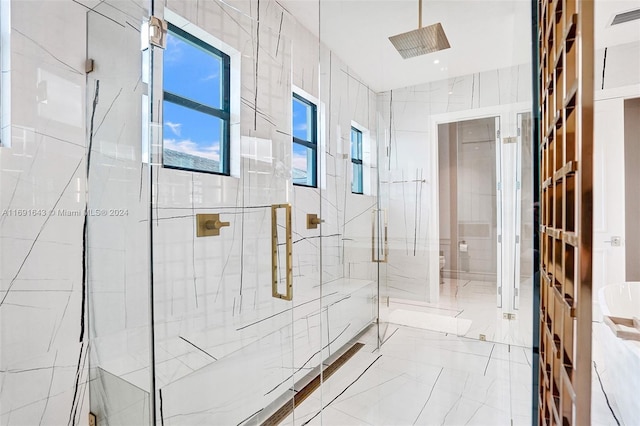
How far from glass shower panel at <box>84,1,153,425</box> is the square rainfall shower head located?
131 cm

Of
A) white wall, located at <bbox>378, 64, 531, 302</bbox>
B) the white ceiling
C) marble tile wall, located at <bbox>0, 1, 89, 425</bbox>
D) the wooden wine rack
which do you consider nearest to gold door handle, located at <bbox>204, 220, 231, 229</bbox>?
marble tile wall, located at <bbox>0, 1, 89, 425</bbox>

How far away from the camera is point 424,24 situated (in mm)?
1882

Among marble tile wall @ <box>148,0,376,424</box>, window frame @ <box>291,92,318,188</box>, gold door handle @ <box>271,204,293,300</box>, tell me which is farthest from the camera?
window frame @ <box>291,92,318,188</box>

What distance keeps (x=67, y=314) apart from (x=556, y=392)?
64.4 inches

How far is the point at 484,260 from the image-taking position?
196 cm

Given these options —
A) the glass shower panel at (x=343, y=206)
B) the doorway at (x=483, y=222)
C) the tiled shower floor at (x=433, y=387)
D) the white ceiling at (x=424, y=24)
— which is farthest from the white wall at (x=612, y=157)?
the glass shower panel at (x=343, y=206)

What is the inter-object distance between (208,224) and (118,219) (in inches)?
14.6

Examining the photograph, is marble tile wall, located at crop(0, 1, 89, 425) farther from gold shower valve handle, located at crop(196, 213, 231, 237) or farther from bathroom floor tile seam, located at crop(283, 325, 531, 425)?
bathroom floor tile seam, located at crop(283, 325, 531, 425)

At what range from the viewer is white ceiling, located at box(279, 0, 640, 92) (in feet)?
5.99

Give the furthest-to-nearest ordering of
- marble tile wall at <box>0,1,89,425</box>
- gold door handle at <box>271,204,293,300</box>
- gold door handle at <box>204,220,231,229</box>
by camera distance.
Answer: gold door handle at <box>271,204,293,300</box>
gold door handle at <box>204,220,231,229</box>
marble tile wall at <box>0,1,89,425</box>

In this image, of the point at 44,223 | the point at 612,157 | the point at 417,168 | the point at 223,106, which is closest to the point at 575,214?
the point at 417,168

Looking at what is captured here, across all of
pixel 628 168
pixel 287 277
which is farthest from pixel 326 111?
pixel 628 168

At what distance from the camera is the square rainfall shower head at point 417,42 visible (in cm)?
180

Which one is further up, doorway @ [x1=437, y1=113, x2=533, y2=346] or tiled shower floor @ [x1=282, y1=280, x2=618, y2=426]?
doorway @ [x1=437, y1=113, x2=533, y2=346]
